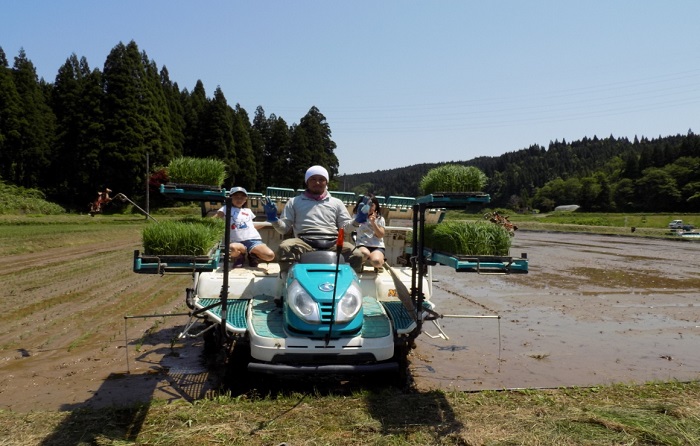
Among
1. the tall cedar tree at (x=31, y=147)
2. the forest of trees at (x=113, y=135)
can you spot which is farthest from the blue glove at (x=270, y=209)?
the tall cedar tree at (x=31, y=147)

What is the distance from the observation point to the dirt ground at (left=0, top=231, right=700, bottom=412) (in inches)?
249

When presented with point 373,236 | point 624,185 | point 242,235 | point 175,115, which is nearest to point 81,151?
point 175,115

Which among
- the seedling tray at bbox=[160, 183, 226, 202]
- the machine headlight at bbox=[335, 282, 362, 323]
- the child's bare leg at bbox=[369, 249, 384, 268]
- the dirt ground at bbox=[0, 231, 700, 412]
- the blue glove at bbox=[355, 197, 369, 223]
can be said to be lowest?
the dirt ground at bbox=[0, 231, 700, 412]

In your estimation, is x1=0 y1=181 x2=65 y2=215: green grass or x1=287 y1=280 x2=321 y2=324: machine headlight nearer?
x1=287 y1=280 x2=321 y2=324: machine headlight

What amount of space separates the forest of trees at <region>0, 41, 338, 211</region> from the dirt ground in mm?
29768

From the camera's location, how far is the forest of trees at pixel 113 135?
47.5 metres

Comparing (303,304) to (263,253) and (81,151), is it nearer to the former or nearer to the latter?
(263,253)

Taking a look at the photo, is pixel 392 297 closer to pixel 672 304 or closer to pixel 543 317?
pixel 543 317

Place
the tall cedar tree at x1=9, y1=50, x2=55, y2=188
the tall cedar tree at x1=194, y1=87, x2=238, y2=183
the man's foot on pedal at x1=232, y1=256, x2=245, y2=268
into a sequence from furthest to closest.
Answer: the tall cedar tree at x1=194, y1=87, x2=238, y2=183
the tall cedar tree at x1=9, y1=50, x2=55, y2=188
the man's foot on pedal at x1=232, y1=256, x2=245, y2=268

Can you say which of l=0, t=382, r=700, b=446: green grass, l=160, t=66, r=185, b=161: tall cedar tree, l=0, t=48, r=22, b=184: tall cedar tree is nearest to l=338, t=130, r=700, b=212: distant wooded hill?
l=160, t=66, r=185, b=161: tall cedar tree

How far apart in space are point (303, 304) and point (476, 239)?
7.20 ft

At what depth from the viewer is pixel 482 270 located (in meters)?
6.20

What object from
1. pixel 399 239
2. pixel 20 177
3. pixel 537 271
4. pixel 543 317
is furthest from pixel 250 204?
pixel 20 177

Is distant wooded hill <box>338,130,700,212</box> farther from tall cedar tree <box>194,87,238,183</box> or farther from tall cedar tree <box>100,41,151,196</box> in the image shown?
tall cedar tree <box>100,41,151,196</box>
